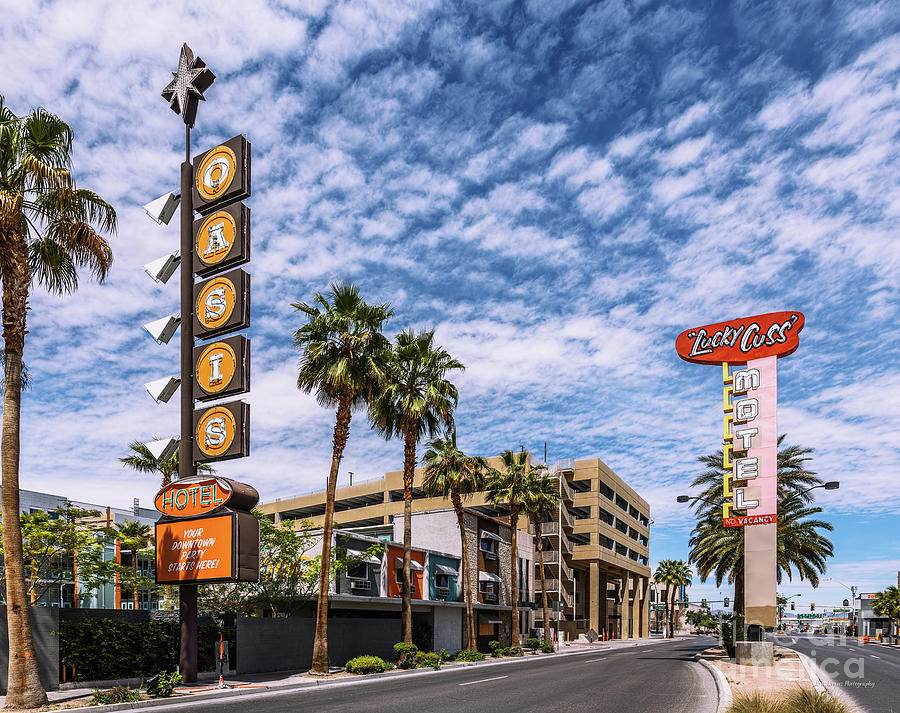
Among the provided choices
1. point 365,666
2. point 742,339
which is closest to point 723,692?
point 365,666

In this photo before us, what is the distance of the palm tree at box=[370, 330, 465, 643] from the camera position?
39.0 metres

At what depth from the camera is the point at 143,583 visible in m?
34.3

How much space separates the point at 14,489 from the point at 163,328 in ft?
28.7

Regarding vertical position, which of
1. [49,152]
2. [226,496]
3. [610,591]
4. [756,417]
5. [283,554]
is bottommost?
[610,591]

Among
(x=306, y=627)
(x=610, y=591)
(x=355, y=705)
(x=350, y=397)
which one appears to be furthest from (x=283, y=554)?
(x=610, y=591)

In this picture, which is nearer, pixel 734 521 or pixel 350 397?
pixel 350 397

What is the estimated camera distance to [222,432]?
84.3 ft

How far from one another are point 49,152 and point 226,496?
1118 centimetres

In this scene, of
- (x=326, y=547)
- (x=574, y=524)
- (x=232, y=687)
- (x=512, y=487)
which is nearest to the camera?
(x=232, y=687)

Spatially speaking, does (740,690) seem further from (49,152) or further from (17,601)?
(49,152)

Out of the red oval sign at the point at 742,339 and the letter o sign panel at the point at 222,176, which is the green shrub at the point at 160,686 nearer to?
the letter o sign panel at the point at 222,176

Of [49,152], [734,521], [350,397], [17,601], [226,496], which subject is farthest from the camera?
[734,521]

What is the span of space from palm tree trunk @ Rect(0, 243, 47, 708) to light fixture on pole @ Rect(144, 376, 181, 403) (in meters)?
6.24

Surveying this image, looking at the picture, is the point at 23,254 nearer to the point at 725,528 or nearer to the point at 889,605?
the point at 725,528
